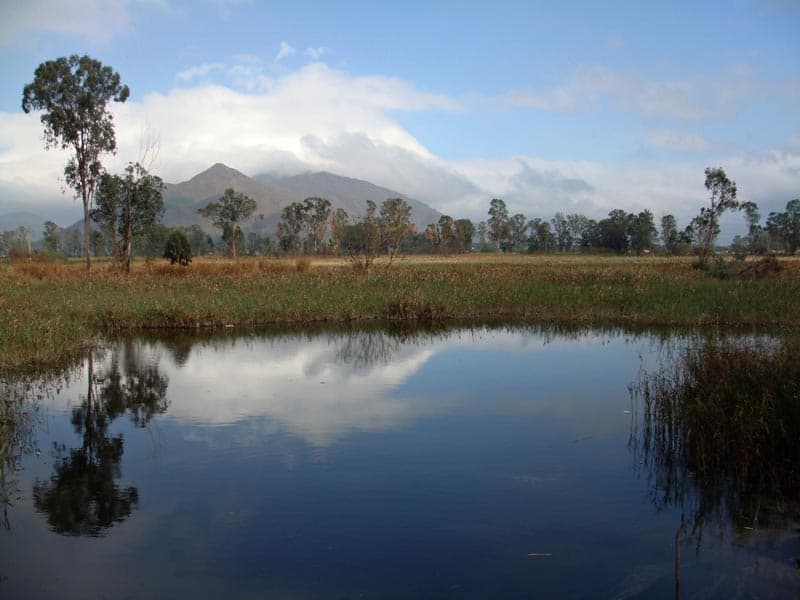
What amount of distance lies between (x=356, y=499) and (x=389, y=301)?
44.9 ft

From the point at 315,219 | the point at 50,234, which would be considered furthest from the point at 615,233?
the point at 50,234

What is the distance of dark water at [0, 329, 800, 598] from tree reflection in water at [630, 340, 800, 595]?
10 centimetres

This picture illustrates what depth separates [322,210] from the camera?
85125 millimetres

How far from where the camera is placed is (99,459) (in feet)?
26.6

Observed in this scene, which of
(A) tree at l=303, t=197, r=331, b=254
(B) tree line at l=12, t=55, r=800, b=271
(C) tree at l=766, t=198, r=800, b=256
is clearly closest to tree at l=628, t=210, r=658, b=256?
(B) tree line at l=12, t=55, r=800, b=271

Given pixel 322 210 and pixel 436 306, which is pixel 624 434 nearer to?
pixel 436 306

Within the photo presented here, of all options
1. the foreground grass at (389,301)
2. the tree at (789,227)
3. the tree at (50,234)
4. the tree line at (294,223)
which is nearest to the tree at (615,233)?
the tree line at (294,223)

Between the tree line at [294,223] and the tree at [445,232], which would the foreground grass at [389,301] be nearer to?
the tree line at [294,223]

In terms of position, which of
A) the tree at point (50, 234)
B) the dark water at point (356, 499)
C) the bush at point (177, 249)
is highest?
the tree at point (50, 234)

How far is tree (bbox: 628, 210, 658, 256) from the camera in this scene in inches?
3061

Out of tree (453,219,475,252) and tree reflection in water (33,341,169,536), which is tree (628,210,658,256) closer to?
tree (453,219,475,252)

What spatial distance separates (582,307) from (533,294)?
1.77 m

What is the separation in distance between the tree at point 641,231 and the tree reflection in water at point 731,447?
72822 mm

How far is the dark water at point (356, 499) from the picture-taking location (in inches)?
207
